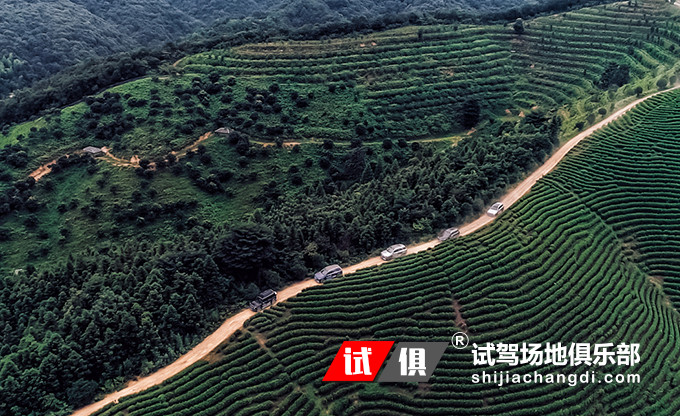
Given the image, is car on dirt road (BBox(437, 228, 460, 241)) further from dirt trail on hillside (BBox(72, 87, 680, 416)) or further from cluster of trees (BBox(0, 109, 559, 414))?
cluster of trees (BBox(0, 109, 559, 414))

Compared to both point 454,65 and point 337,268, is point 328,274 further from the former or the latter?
point 454,65

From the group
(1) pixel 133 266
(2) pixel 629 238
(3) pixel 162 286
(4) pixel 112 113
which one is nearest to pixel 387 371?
(3) pixel 162 286

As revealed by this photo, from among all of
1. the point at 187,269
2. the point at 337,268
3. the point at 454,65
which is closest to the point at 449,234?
the point at 337,268

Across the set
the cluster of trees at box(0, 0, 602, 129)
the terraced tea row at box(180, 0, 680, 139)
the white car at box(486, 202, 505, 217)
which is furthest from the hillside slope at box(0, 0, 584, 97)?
the white car at box(486, 202, 505, 217)

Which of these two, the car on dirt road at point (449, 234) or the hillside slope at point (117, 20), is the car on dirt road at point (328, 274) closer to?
the car on dirt road at point (449, 234)

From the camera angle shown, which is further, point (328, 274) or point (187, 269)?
point (187, 269)

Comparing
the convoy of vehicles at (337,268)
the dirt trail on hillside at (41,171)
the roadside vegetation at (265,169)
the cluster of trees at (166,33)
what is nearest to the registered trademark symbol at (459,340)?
the roadside vegetation at (265,169)
